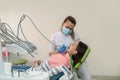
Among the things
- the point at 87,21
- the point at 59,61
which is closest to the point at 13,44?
the point at 59,61

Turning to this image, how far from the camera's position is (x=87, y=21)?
11.5ft

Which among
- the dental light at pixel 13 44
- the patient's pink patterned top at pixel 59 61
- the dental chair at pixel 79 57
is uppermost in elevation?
the dental light at pixel 13 44

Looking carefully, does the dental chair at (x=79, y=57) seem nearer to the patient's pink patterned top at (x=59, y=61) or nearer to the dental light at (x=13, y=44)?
the patient's pink patterned top at (x=59, y=61)

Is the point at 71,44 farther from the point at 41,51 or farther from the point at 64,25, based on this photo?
the point at 41,51

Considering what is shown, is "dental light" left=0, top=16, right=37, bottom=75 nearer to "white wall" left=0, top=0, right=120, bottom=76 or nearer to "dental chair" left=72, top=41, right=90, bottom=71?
"dental chair" left=72, top=41, right=90, bottom=71

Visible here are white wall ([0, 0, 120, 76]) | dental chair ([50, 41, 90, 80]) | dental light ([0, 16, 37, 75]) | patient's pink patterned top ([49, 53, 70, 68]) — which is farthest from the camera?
white wall ([0, 0, 120, 76])

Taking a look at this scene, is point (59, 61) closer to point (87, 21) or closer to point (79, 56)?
point (79, 56)

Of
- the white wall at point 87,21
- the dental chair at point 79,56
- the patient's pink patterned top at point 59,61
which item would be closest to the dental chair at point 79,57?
the dental chair at point 79,56

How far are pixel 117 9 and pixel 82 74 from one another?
118 centimetres

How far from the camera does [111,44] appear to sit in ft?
11.5

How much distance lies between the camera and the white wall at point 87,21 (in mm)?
3436

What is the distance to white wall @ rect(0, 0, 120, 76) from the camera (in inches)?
135

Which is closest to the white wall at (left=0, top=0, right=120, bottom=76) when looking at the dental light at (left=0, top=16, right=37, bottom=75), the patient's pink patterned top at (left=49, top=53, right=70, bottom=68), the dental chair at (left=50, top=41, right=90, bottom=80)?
the dental chair at (left=50, top=41, right=90, bottom=80)

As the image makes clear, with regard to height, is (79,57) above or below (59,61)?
below
